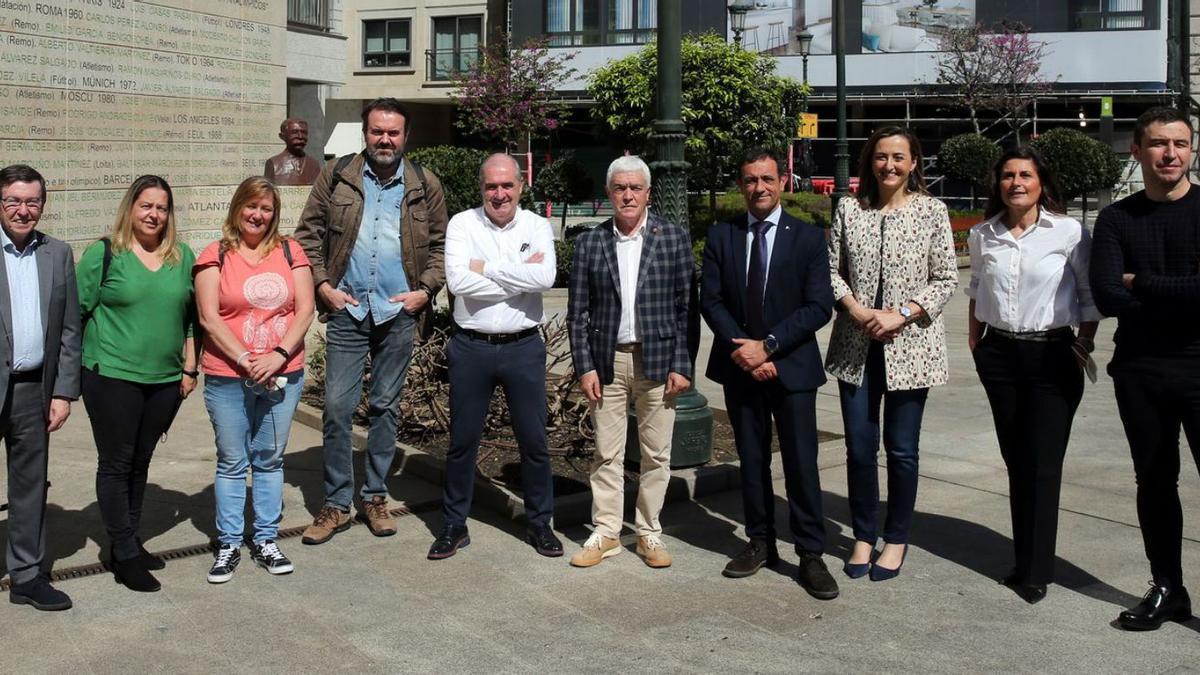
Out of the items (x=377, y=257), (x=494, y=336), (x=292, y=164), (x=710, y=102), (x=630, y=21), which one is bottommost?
(x=494, y=336)

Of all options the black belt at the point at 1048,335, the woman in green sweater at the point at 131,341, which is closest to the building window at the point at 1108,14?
the black belt at the point at 1048,335

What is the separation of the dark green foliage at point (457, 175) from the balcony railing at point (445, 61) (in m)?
28.8

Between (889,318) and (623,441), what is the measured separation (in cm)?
137

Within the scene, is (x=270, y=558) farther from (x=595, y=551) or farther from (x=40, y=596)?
(x=595, y=551)

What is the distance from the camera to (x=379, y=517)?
21.4 feet

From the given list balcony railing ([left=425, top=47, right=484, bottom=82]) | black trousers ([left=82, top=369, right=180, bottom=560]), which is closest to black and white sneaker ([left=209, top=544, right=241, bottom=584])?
black trousers ([left=82, top=369, right=180, bottom=560])

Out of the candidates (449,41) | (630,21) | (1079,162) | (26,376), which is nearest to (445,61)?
(449,41)

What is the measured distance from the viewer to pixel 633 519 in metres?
6.98

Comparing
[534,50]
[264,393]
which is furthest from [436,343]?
[534,50]

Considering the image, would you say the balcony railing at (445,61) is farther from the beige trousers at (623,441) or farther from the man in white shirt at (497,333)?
the beige trousers at (623,441)

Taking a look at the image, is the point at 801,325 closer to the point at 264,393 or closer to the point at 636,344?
the point at 636,344

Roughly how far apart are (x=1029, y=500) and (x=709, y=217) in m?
21.1

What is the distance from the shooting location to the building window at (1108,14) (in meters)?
41.6

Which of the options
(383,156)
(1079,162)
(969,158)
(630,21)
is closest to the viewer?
(383,156)
